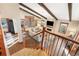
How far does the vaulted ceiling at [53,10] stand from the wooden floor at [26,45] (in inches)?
13.2

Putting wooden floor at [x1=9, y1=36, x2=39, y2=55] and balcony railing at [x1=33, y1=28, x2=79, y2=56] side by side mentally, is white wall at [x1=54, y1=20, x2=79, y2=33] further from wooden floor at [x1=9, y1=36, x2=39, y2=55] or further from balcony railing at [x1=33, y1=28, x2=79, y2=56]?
wooden floor at [x1=9, y1=36, x2=39, y2=55]

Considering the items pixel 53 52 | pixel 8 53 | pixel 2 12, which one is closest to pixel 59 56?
pixel 53 52

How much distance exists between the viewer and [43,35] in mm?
1845

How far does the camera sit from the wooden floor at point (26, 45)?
1.82 meters

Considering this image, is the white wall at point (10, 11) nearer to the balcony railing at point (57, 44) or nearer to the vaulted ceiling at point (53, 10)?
the vaulted ceiling at point (53, 10)

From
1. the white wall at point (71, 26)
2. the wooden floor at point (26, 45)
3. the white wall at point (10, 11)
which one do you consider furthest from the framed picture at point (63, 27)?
the white wall at point (10, 11)

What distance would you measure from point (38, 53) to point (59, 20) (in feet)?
1.68

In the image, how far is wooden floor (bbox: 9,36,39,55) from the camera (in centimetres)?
182

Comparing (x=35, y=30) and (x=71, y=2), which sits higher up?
(x=71, y=2)

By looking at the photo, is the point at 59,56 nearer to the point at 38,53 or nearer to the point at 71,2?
the point at 38,53

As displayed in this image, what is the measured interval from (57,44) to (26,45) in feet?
1.31

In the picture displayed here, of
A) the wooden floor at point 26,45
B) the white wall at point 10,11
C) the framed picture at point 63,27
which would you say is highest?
the white wall at point 10,11

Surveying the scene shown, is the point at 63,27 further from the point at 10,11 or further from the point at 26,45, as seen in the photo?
the point at 10,11

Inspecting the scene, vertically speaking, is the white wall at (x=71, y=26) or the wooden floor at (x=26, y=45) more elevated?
the white wall at (x=71, y=26)
